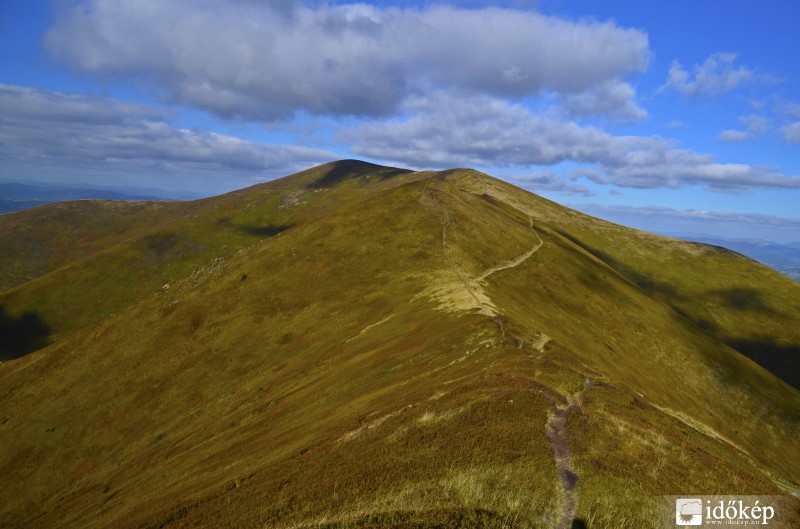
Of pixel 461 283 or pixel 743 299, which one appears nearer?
pixel 461 283

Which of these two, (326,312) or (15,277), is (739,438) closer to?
(326,312)

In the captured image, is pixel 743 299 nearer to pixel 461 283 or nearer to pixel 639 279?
pixel 639 279

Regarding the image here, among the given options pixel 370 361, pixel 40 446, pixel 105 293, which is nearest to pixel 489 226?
pixel 370 361

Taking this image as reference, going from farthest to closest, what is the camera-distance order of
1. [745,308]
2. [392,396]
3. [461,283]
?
[745,308] → [461,283] → [392,396]

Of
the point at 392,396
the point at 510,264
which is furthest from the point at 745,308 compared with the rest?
the point at 392,396

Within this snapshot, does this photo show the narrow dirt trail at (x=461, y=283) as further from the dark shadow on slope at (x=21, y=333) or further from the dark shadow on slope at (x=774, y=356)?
the dark shadow on slope at (x=21, y=333)

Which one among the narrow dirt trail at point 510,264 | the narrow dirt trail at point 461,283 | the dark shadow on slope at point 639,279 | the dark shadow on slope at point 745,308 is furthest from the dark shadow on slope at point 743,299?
the narrow dirt trail at point 461,283
